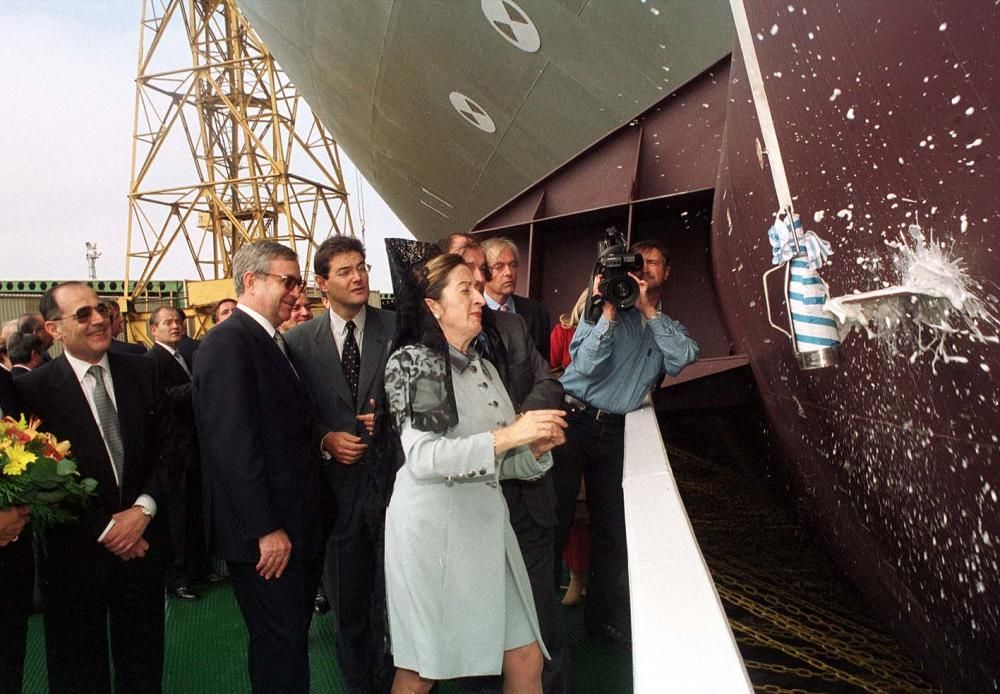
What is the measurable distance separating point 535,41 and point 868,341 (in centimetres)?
549

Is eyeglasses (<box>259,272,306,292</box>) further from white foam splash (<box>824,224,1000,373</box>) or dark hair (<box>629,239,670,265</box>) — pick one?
white foam splash (<box>824,224,1000,373</box>)

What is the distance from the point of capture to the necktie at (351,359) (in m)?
3.46

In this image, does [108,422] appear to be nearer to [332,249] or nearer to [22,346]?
[332,249]

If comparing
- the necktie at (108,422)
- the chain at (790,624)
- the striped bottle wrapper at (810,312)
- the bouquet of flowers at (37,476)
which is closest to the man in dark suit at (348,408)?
the necktie at (108,422)

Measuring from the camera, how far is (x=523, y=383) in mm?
3016

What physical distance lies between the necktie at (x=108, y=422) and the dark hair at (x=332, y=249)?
90 centimetres

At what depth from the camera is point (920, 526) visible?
2059mm

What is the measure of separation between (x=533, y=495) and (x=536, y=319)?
161cm

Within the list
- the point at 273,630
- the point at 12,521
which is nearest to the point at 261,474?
the point at 273,630

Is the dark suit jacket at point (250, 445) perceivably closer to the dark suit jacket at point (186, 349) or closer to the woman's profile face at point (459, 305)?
the woman's profile face at point (459, 305)

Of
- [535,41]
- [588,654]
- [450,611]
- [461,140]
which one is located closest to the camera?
[450,611]

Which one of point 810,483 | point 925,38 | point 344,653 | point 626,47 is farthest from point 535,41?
point 925,38

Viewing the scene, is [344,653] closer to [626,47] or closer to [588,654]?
[588,654]

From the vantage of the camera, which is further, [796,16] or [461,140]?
[461,140]
